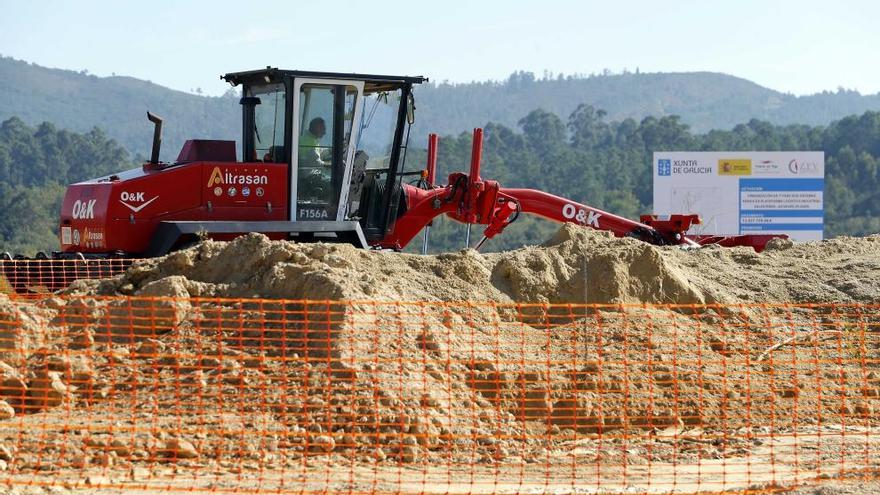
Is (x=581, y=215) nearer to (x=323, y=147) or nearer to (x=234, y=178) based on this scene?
(x=323, y=147)

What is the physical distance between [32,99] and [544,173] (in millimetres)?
110159

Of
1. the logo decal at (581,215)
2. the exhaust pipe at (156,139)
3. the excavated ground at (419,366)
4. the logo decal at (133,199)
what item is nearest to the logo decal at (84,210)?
the logo decal at (133,199)

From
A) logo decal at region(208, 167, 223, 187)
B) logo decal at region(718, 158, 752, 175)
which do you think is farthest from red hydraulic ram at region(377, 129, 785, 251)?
logo decal at region(718, 158, 752, 175)

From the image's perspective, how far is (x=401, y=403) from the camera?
30.7 ft

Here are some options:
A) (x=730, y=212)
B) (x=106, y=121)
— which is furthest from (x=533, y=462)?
(x=106, y=121)

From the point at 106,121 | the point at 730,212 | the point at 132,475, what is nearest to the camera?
the point at 132,475

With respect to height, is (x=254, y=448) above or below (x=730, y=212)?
below

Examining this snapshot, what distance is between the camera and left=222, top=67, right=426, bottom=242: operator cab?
1395 centimetres

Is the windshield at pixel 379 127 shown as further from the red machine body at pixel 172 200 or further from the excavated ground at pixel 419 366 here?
the excavated ground at pixel 419 366

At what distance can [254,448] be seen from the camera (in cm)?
876

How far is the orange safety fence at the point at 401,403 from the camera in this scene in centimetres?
860

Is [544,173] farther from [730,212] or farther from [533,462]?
[533,462]

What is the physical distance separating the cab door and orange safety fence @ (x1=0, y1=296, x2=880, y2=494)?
3088 millimetres

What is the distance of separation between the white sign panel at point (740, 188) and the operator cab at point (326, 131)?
552 inches
